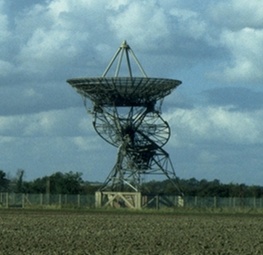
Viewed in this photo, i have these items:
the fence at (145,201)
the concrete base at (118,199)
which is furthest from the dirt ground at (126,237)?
the fence at (145,201)

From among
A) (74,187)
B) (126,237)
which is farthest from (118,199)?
(126,237)

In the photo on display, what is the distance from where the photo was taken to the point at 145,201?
99.9 meters

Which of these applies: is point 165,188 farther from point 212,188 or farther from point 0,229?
point 0,229

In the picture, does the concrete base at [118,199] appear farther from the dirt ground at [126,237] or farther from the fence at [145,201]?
the dirt ground at [126,237]

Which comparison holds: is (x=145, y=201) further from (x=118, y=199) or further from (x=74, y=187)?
(x=74, y=187)

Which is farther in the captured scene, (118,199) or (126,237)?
(118,199)

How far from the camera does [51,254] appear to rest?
120 ft

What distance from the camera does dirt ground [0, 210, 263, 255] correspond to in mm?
39469

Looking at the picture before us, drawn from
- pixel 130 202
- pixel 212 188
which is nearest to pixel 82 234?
pixel 130 202

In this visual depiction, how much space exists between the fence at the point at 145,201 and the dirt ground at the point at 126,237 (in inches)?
1509

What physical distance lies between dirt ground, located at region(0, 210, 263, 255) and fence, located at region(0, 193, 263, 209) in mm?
38335

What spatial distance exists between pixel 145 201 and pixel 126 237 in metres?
52.7

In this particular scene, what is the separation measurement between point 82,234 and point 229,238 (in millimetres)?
7045

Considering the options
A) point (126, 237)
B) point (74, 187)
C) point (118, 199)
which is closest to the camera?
point (126, 237)
